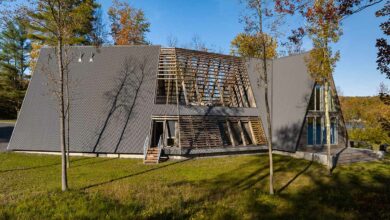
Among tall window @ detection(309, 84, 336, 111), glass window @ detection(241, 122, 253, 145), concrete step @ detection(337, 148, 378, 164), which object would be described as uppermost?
tall window @ detection(309, 84, 336, 111)

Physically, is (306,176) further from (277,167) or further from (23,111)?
(23,111)

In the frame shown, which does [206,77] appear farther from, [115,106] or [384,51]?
[384,51]

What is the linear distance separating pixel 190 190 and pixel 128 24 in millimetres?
35188

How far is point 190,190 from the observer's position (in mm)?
10414

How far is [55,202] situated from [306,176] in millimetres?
11728

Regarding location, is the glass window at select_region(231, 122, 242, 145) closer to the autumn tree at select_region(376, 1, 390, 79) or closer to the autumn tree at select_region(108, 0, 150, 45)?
the autumn tree at select_region(376, 1, 390, 79)

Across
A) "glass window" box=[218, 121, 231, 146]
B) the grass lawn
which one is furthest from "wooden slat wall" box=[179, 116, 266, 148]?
the grass lawn

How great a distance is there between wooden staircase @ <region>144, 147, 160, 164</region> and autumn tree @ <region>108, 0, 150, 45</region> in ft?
88.0

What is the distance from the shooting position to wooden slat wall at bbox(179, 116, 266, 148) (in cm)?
1755

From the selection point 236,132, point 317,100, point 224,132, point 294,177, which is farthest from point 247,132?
point 294,177

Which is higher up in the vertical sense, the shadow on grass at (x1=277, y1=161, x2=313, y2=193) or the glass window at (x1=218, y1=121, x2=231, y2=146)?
the glass window at (x1=218, y1=121, x2=231, y2=146)

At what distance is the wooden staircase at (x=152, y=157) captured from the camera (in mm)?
16031

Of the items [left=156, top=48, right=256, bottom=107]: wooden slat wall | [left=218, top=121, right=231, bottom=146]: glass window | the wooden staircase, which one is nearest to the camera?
the wooden staircase

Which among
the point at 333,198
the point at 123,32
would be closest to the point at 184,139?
the point at 333,198
